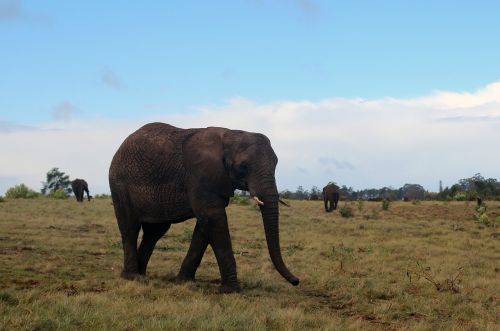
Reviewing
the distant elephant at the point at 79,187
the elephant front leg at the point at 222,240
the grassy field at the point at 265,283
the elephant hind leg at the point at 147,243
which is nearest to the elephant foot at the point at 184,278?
the grassy field at the point at 265,283

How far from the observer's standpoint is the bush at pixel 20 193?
155ft

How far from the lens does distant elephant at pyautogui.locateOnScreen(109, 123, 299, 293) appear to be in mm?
9867

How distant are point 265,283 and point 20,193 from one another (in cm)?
4029

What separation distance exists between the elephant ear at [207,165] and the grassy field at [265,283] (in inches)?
68.1

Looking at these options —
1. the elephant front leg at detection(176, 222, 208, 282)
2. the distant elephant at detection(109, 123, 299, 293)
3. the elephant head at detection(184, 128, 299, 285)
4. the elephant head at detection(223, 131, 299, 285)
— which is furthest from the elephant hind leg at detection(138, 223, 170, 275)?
the elephant head at detection(223, 131, 299, 285)

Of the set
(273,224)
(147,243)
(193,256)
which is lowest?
(193,256)

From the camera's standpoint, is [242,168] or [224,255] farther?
[224,255]

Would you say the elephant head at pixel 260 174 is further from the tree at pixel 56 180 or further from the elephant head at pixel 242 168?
the tree at pixel 56 180

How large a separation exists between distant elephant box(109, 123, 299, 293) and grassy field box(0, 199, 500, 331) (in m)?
0.62

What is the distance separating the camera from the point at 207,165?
33.5 feet

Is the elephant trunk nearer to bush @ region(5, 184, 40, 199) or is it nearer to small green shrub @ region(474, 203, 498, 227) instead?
small green shrub @ region(474, 203, 498, 227)

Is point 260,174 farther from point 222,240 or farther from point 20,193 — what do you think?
point 20,193

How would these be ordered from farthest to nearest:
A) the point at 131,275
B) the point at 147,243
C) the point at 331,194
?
the point at 331,194 → the point at 147,243 → the point at 131,275

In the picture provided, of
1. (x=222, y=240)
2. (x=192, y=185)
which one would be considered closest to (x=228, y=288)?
(x=222, y=240)
